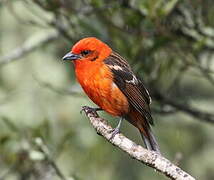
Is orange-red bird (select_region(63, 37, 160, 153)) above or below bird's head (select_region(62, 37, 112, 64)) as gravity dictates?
below

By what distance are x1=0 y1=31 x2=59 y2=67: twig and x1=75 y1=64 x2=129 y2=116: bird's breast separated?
4.30 feet

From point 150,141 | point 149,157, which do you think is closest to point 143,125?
point 150,141

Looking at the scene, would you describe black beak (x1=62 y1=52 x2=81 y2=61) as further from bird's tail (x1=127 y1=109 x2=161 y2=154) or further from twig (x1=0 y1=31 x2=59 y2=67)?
twig (x1=0 y1=31 x2=59 y2=67)

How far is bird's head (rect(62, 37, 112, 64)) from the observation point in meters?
6.20

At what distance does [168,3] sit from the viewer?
6.02 meters

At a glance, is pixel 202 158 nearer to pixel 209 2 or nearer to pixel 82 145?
pixel 82 145

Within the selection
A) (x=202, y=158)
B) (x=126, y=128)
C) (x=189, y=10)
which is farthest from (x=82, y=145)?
(x=189, y=10)

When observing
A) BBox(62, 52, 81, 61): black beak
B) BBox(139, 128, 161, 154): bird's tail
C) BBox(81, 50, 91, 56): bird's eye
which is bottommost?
BBox(139, 128, 161, 154): bird's tail

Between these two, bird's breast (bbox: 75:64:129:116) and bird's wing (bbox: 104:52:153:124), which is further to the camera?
bird's wing (bbox: 104:52:153:124)

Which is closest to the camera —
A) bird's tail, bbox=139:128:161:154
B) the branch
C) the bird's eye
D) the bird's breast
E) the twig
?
the branch

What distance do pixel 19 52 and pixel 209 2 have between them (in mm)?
1967

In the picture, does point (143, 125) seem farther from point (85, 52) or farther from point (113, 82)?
point (85, 52)

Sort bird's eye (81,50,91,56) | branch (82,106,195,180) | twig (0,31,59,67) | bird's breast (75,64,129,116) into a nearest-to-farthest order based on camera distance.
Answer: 1. branch (82,106,195,180)
2. bird's breast (75,64,129,116)
3. bird's eye (81,50,91,56)
4. twig (0,31,59,67)

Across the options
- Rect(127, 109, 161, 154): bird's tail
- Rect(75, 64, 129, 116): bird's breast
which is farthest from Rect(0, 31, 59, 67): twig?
Rect(127, 109, 161, 154): bird's tail
